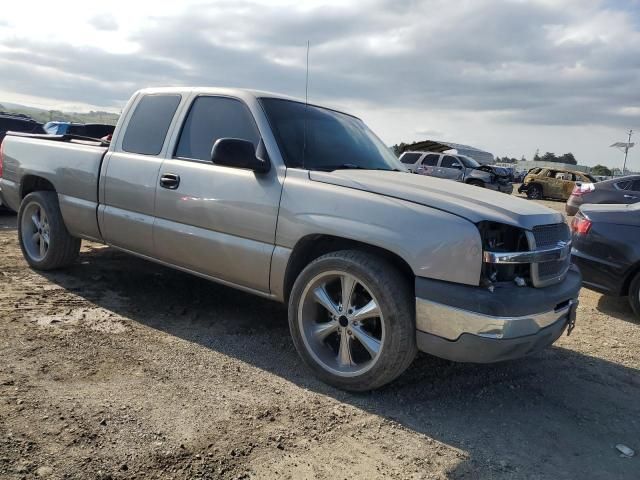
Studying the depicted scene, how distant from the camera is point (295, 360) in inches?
155

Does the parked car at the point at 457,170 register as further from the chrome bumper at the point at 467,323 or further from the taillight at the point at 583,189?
the chrome bumper at the point at 467,323

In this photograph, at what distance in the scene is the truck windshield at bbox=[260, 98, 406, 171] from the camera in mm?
3963

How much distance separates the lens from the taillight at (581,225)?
582cm

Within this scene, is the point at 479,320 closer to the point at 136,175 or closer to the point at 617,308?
the point at 136,175

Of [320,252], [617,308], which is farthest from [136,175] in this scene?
[617,308]

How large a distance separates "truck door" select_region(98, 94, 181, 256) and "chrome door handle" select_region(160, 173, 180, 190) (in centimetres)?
10

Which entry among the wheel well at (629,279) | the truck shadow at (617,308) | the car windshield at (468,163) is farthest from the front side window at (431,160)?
the wheel well at (629,279)

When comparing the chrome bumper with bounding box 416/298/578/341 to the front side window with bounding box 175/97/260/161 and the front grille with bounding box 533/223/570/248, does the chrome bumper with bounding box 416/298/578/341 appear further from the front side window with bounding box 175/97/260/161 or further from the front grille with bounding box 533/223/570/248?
the front side window with bounding box 175/97/260/161

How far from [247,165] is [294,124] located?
664mm

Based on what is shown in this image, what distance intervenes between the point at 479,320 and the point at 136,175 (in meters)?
3.03

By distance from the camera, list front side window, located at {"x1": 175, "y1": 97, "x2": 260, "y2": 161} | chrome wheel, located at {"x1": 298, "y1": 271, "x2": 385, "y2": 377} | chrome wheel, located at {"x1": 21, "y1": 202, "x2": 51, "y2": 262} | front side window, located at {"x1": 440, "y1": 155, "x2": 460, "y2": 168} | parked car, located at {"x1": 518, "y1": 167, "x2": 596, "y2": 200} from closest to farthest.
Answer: chrome wheel, located at {"x1": 298, "y1": 271, "x2": 385, "y2": 377}
front side window, located at {"x1": 175, "y1": 97, "x2": 260, "y2": 161}
chrome wheel, located at {"x1": 21, "y1": 202, "x2": 51, "y2": 262}
front side window, located at {"x1": 440, "y1": 155, "x2": 460, "y2": 168}
parked car, located at {"x1": 518, "y1": 167, "x2": 596, "y2": 200}

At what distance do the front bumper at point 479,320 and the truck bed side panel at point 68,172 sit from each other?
325cm

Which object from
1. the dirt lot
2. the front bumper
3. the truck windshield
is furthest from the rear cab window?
the front bumper

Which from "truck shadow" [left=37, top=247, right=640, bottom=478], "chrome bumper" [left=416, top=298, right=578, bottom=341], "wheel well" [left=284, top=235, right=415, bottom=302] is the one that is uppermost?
"wheel well" [left=284, top=235, right=415, bottom=302]
